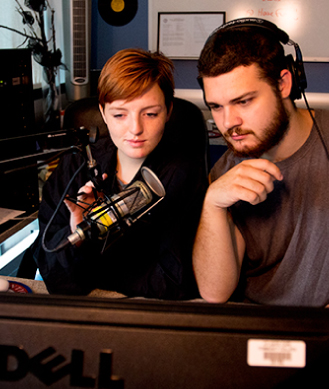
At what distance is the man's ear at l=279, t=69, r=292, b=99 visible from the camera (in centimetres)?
102

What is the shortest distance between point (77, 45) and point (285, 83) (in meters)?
2.17

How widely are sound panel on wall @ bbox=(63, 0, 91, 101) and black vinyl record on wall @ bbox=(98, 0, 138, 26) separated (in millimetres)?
372

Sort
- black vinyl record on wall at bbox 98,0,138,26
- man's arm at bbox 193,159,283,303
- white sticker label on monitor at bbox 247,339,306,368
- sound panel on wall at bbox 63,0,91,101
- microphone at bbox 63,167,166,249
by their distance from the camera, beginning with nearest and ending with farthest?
white sticker label on monitor at bbox 247,339,306,368 < microphone at bbox 63,167,166,249 < man's arm at bbox 193,159,283,303 < sound panel on wall at bbox 63,0,91,101 < black vinyl record on wall at bbox 98,0,138,26

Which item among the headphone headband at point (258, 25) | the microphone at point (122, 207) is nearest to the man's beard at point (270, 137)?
the headphone headband at point (258, 25)

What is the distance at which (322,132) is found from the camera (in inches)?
41.3

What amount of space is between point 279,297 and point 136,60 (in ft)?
2.39

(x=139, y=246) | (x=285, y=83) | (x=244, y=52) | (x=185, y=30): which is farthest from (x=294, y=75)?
(x=185, y=30)

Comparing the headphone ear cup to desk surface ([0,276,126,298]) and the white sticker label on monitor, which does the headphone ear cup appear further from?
the white sticker label on monitor

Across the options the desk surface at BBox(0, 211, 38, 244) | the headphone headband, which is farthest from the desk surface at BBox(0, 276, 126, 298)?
the headphone headband

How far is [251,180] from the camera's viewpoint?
78 cm

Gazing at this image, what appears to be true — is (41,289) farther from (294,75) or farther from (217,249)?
(294,75)

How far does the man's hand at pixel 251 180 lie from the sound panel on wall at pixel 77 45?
93.0 inches

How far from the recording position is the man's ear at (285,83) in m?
1.02

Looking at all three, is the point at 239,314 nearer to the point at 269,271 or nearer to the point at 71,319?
the point at 71,319
